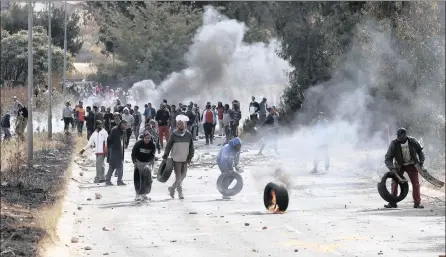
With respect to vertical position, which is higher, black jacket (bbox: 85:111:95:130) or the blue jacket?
black jacket (bbox: 85:111:95:130)

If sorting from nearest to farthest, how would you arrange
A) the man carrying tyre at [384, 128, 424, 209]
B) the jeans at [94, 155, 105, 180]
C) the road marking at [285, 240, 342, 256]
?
1. the road marking at [285, 240, 342, 256]
2. the man carrying tyre at [384, 128, 424, 209]
3. the jeans at [94, 155, 105, 180]

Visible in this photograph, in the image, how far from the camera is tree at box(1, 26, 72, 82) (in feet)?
230

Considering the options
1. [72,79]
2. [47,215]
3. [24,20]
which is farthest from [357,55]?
[72,79]

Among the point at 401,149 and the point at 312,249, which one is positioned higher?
the point at 401,149

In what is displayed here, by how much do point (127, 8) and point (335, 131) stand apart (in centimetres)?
4600

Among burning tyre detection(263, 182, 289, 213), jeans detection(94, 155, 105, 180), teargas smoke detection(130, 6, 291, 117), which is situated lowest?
burning tyre detection(263, 182, 289, 213)

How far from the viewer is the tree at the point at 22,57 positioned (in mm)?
70062

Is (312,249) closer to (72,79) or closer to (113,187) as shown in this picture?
(113,187)

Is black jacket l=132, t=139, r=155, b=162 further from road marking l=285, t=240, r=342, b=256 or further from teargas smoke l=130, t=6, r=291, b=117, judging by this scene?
teargas smoke l=130, t=6, r=291, b=117

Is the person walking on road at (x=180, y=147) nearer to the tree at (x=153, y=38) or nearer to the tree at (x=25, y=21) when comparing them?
the tree at (x=153, y=38)

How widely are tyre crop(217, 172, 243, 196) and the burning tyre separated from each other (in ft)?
9.27

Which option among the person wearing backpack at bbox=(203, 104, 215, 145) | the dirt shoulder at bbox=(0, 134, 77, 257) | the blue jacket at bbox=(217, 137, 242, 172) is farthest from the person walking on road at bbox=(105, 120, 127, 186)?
the person wearing backpack at bbox=(203, 104, 215, 145)

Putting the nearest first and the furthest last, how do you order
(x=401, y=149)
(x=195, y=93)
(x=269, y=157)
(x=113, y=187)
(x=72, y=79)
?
(x=401, y=149), (x=113, y=187), (x=269, y=157), (x=195, y=93), (x=72, y=79)

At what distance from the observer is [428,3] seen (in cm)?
2933
